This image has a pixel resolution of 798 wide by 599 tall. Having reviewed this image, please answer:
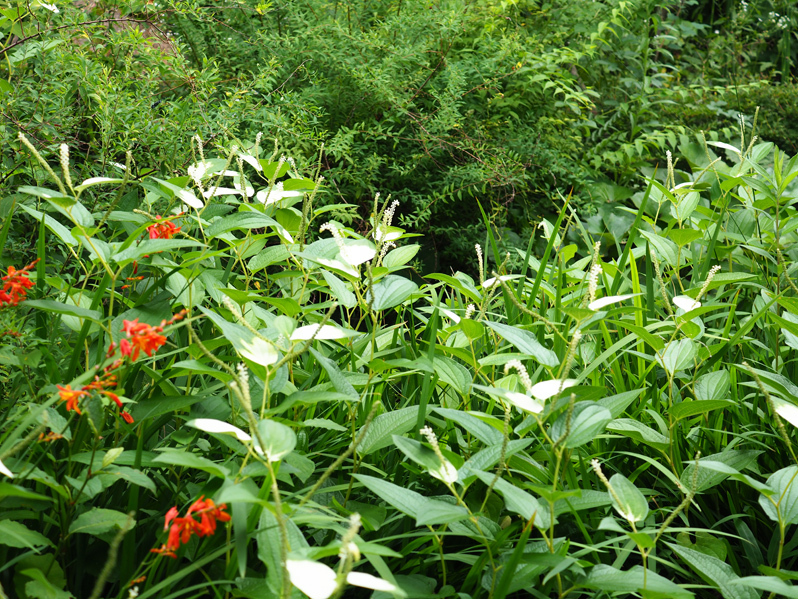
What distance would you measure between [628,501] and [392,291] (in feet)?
1.73

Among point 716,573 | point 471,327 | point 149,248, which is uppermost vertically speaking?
point 149,248

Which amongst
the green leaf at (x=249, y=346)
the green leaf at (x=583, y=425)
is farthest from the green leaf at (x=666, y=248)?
the green leaf at (x=249, y=346)

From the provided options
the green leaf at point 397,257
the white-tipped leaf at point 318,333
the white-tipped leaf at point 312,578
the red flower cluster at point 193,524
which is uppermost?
the white-tipped leaf at point 318,333

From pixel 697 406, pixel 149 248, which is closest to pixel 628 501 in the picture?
pixel 697 406

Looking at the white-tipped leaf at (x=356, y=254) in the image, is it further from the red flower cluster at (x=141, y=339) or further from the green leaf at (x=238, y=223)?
the red flower cluster at (x=141, y=339)

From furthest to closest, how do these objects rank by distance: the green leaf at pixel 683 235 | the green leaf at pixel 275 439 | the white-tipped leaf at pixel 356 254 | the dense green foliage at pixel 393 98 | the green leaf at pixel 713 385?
the dense green foliage at pixel 393 98 < the green leaf at pixel 683 235 < the green leaf at pixel 713 385 < the white-tipped leaf at pixel 356 254 < the green leaf at pixel 275 439

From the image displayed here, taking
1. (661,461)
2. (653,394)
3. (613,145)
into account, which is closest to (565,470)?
(661,461)

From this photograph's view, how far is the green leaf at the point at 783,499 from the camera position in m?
0.91

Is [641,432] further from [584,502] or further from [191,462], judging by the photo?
[191,462]

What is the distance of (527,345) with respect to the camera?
0.98m

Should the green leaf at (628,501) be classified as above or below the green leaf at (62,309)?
below

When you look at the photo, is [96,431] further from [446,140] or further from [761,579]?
[446,140]

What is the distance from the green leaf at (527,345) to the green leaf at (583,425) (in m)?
0.11

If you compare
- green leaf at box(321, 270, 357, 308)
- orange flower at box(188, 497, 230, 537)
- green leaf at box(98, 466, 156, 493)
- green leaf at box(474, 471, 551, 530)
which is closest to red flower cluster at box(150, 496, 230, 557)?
orange flower at box(188, 497, 230, 537)
